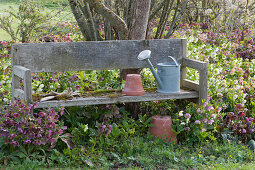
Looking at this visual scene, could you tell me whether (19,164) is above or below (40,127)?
below

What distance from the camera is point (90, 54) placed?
3.75 meters

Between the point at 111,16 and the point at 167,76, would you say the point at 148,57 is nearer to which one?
the point at 167,76

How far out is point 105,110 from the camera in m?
3.73

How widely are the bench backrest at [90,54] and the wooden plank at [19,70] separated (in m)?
0.10

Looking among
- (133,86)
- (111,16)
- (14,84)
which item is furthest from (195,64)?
(14,84)

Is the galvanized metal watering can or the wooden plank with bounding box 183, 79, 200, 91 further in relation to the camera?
the wooden plank with bounding box 183, 79, 200, 91

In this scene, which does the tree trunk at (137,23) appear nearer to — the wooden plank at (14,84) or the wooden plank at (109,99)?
the wooden plank at (109,99)

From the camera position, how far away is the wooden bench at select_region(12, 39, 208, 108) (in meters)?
3.44

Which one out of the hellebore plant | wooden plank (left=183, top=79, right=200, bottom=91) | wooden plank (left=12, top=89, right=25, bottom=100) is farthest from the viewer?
wooden plank (left=183, top=79, right=200, bottom=91)

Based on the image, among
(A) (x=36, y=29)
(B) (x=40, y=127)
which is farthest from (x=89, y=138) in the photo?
(A) (x=36, y=29)

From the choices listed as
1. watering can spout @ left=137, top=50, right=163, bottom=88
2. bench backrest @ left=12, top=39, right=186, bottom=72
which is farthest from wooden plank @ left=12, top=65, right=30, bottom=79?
watering can spout @ left=137, top=50, right=163, bottom=88

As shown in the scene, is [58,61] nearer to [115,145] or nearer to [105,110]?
[105,110]

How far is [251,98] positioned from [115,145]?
1.95 m

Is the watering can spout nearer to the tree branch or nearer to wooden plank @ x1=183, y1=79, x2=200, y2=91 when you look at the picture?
wooden plank @ x1=183, y1=79, x2=200, y2=91
